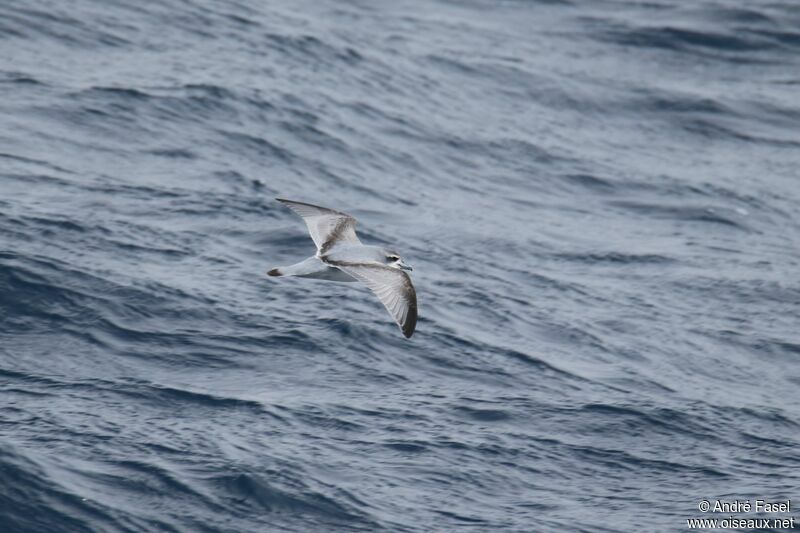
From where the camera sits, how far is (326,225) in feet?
46.3

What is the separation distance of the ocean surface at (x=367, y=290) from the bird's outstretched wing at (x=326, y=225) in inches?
77.7

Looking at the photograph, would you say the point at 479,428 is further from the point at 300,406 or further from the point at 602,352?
the point at 602,352

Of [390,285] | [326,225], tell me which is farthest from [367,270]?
[326,225]

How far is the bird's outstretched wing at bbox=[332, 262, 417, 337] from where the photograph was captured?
12.7 metres

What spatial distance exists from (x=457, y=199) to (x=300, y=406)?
25.7 feet

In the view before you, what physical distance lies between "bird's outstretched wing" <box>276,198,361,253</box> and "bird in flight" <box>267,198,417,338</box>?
0.01 metres

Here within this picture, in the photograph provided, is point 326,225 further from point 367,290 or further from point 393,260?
point 367,290

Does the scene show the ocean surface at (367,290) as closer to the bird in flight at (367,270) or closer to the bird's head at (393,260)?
the bird in flight at (367,270)

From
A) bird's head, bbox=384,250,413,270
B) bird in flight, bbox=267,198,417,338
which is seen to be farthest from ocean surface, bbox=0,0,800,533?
bird's head, bbox=384,250,413,270

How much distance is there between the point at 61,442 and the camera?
42.4 feet

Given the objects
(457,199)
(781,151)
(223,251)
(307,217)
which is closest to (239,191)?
(223,251)

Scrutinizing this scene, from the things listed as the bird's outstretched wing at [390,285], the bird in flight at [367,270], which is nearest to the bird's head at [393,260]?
the bird in flight at [367,270]

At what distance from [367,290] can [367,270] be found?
5.03 meters

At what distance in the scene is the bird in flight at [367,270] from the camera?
41.8 ft
